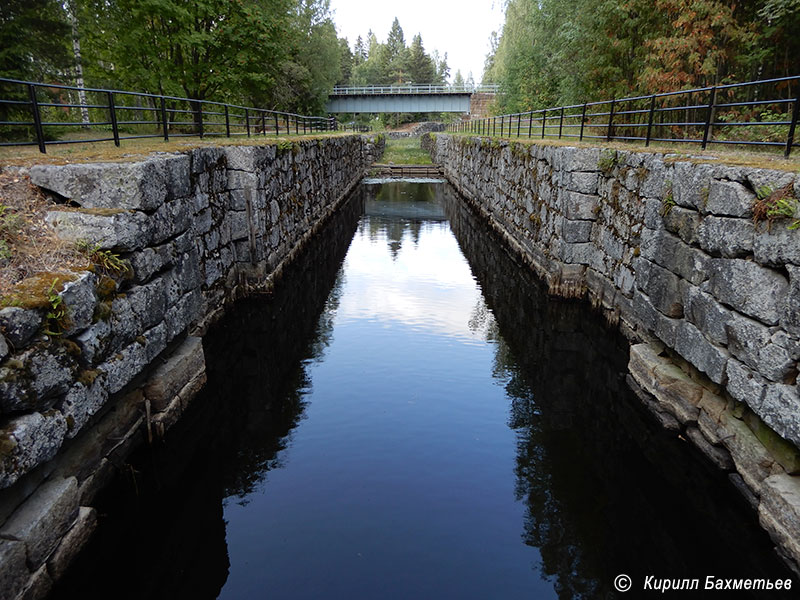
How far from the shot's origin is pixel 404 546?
15.7 feet

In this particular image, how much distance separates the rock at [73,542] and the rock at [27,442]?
0.81 m

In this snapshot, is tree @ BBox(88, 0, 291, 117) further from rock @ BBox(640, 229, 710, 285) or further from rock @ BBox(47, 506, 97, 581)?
rock @ BBox(47, 506, 97, 581)

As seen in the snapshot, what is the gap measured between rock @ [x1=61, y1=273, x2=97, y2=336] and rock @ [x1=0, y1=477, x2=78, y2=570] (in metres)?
1.26

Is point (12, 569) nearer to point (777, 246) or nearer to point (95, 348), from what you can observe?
point (95, 348)

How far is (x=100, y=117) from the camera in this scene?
27.1m

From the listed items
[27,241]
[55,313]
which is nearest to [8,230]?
[27,241]

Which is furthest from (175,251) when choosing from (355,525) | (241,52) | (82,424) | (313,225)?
(241,52)

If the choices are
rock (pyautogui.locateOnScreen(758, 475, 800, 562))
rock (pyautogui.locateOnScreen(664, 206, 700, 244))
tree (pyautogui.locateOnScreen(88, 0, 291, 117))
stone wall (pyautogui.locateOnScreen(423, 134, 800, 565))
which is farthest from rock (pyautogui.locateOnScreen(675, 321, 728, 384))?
tree (pyautogui.locateOnScreen(88, 0, 291, 117))

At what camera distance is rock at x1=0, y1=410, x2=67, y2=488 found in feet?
11.6

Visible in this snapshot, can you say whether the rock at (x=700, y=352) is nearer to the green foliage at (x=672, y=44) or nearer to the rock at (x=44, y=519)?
the rock at (x=44, y=519)

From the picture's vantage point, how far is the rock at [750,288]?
4.83 meters

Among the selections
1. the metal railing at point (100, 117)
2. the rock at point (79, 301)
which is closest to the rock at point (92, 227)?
the rock at point (79, 301)

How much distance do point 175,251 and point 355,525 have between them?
407cm

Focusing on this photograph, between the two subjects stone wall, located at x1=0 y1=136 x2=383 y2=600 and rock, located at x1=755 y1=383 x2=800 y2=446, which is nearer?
stone wall, located at x1=0 y1=136 x2=383 y2=600
